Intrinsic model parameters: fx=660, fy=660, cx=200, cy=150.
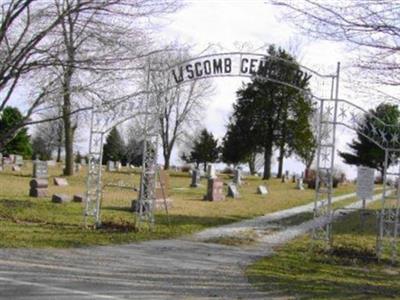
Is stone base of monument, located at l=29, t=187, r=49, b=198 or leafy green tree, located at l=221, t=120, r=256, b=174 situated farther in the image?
leafy green tree, located at l=221, t=120, r=256, b=174

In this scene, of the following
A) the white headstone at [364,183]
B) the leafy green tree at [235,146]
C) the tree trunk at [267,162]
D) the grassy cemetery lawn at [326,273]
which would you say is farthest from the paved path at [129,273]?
the leafy green tree at [235,146]

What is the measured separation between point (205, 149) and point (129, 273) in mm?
66695

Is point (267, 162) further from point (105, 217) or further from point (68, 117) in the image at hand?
point (105, 217)

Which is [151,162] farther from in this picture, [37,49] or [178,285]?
[178,285]

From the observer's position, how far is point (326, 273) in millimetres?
10914

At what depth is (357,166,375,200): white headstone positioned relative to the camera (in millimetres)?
15297

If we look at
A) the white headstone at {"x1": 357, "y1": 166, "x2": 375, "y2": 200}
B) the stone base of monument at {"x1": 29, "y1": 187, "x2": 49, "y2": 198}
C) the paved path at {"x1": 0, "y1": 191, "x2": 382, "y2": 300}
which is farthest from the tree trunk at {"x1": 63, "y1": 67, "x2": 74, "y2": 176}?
the white headstone at {"x1": 357, "y1": 166, "x2": 375, "y2": 200}

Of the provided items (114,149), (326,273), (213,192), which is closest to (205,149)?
(114,149)

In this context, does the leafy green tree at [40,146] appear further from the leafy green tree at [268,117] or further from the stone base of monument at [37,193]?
the stone base of monument at [37,193]

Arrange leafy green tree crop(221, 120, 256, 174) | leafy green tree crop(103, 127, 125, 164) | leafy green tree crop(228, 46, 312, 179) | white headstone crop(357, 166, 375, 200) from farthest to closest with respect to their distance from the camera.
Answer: leafy green tree crop(103, 127, 125, 164) → leafy green tree crop(221, 120, 256, 174) → leafy green tree crop(228, 46, 312, 179) → white headstone crop(357, 166, 375, 200)

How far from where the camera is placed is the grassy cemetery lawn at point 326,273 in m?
9.20

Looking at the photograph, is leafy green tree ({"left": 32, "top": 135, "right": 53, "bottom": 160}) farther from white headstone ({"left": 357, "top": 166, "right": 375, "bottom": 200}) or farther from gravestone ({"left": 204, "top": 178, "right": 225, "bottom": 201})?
white headstone ({"left": 357, "top": 166, "right": 375, "bottom": 200})

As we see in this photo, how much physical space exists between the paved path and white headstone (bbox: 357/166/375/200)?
3.38 meters

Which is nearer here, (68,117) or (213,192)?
(68,117)
